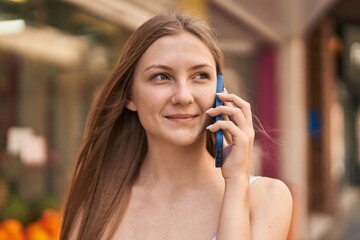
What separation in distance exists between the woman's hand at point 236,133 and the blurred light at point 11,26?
2.68 meters

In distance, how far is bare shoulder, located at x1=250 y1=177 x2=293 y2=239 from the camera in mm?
1611

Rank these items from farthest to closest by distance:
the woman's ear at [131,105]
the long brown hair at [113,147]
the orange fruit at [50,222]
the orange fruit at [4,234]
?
the orange fruit at [50,222] → the orange fruit at [4,234] → the woman's ear at [131,105] → the long brown hair at [113,147]

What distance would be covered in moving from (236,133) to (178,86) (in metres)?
0.22

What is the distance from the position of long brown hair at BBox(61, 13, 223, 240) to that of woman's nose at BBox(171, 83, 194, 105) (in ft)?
0.54

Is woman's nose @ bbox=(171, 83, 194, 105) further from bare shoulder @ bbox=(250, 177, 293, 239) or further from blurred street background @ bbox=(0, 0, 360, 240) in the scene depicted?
blurred street background @ bbox=(0, 0, 360, 240)

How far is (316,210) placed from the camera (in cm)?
1078

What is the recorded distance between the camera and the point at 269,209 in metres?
1.64

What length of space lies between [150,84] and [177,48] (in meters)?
0.14

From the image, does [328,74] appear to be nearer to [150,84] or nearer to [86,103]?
[86,103]

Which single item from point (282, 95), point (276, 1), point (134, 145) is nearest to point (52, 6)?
point (134, 145)

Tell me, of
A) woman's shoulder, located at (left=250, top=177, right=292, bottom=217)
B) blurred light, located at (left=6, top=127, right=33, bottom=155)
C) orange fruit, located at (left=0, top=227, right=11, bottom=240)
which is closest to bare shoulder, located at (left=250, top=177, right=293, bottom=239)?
woman's shoulder, located at (left=250, top=177, right=292, bottom=217)

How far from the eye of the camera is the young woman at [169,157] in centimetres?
164

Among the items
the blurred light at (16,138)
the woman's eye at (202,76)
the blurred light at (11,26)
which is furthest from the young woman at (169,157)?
the blurred light at (16,138)

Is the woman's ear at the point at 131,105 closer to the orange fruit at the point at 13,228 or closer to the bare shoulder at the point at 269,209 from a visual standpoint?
the bare shoulder at the point at 269,209
